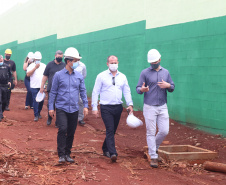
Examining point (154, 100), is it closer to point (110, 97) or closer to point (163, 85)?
point (163, 85)

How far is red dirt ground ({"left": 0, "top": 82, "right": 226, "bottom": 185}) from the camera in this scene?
5.92m

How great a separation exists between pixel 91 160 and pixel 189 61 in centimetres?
491

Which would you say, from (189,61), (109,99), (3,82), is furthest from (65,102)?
(189,61)

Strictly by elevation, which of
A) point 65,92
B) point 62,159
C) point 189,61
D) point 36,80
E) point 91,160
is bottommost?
point 91,160

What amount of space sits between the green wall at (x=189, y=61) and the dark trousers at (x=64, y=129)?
177 inches

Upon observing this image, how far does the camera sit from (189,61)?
10820 mm

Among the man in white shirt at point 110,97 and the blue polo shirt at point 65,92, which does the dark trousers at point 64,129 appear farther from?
the man in white shirt at point 110,97

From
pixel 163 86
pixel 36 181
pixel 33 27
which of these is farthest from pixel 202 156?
pixel 33 27

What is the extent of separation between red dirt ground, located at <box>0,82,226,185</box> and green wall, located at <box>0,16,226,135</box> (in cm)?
59

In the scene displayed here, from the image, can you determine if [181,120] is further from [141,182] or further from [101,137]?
[141,182]

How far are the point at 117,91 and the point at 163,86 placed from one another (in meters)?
0.94

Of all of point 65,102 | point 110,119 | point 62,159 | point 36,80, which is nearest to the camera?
point 62,159

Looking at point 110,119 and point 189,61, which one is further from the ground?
point 189,61

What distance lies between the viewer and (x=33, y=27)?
2533 centimetres
